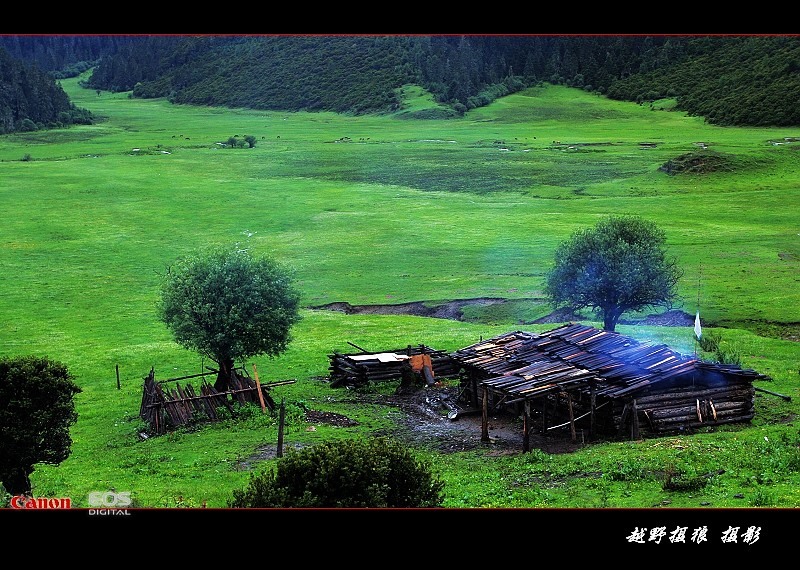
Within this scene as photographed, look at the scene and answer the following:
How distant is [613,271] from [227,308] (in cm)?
2030

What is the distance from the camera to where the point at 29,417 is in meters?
26.4

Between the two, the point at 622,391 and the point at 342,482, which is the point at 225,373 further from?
the point at 342,482

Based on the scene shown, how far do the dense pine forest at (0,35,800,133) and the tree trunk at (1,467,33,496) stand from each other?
2246 inches

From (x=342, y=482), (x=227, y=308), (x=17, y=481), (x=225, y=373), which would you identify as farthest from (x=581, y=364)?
(x=17, y=481)

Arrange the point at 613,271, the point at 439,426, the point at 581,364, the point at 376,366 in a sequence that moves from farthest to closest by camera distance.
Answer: the point at 613,271 < the point at 376,366 < the point at 439,426 < the point at 581,364

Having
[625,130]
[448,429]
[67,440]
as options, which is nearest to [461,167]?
[625,130]

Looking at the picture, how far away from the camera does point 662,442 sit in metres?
30.0

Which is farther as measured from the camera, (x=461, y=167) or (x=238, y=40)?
(x=238, y=40)

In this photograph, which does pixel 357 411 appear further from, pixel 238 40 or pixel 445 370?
pixel 238 40

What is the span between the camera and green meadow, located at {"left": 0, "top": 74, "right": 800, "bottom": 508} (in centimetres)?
2880

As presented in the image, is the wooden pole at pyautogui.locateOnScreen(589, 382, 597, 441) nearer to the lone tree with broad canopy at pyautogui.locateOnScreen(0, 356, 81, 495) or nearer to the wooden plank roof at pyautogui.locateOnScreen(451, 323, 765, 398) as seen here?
the wooden plank roof at pyautogui.locateOnScreen(451, 323, 765, 398)

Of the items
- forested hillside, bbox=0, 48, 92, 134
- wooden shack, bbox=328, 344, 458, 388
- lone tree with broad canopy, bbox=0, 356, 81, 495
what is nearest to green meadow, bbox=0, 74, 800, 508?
wooden shack, bbox=328, 344, 458, 388

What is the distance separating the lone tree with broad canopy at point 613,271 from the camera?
46.2 meters
